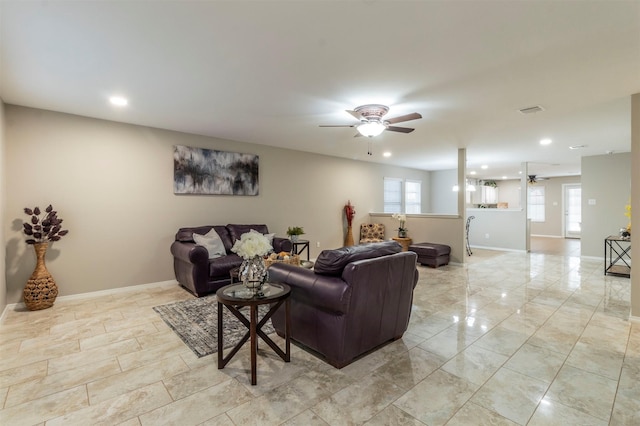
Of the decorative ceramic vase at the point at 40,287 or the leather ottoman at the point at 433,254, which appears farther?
the leather ottoman at the point at 433,254

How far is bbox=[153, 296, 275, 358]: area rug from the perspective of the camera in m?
2.86

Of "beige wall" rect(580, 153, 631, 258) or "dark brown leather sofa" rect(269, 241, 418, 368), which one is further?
"beige wall" rect(580, 153, 631, 258)

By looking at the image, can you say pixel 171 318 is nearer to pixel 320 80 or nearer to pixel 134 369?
pixel 134 369

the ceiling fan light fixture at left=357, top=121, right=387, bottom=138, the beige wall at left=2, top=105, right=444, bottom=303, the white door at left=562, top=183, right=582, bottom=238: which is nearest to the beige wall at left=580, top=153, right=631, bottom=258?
the white door at left=562, top=183, right=582, bottom=238

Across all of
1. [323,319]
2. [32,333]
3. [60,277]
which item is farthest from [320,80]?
[60,277]

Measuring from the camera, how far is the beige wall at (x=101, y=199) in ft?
12.6

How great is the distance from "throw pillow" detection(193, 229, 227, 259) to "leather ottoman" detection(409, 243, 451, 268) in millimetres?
3993

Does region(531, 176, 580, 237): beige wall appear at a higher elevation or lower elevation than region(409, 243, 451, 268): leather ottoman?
higher

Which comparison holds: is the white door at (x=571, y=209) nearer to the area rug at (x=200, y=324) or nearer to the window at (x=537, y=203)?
the window at (x=537, y=203)

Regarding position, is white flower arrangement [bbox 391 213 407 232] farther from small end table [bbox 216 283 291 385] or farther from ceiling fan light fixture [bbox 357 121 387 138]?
small end table [bbox 216 283 291 385]

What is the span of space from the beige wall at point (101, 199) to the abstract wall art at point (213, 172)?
11cm

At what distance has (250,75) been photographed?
2.96 metres

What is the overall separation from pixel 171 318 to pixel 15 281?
214 cm

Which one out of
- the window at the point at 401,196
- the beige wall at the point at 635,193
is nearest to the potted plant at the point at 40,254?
the beige wall at the point at 635,193
